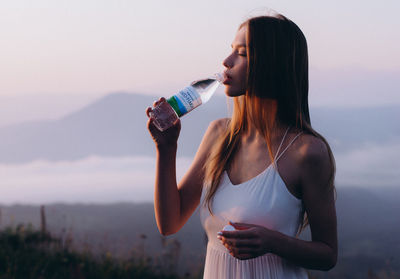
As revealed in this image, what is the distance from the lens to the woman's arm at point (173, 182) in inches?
104

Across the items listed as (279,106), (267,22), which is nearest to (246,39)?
(267,22)

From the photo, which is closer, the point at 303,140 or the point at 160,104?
the point at 303,140

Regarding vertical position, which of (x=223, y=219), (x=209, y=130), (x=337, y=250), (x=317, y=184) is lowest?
(x=337, y=250)

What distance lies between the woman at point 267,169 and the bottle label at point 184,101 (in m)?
0.10

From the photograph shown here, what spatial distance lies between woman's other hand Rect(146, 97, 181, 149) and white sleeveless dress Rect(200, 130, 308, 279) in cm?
36

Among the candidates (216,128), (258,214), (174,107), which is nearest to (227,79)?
(174,107)

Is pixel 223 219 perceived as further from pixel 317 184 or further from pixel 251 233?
pixel 317 184

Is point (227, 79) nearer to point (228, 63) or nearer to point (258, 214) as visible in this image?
point (228, 63)

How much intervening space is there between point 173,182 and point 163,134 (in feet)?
0.93

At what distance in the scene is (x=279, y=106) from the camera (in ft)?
8.52

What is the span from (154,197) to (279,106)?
881 mm

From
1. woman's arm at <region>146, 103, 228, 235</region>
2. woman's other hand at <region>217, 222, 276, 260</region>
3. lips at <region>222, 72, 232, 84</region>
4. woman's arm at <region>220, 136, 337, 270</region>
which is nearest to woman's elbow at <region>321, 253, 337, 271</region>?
woman's arm at <region>220, 136, 337, 270</region>

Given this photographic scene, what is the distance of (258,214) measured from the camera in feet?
7.97

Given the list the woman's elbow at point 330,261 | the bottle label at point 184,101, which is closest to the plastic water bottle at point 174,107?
the bottle label at point 184,101
